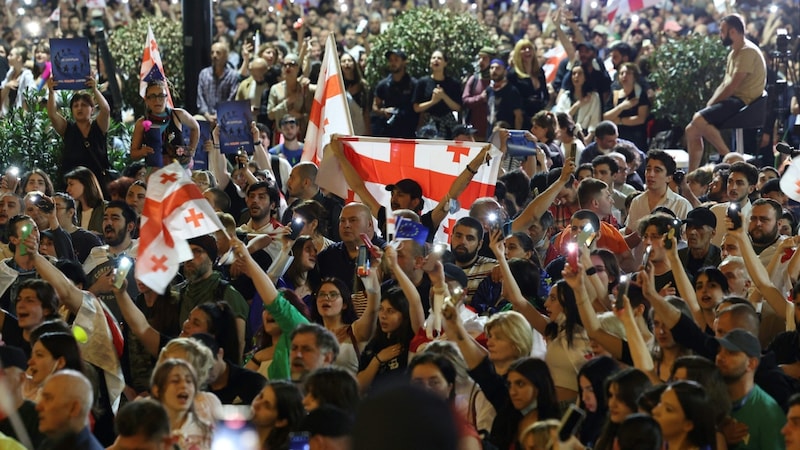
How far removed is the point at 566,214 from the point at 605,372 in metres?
4.41

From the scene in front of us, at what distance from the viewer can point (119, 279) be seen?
7680 mm

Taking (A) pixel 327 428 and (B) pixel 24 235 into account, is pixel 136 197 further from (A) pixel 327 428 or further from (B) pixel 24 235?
(A) pixel 327 428

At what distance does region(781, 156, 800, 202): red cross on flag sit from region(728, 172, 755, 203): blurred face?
0.70 m

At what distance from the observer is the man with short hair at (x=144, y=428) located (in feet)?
19.3

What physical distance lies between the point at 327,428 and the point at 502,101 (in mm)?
10462

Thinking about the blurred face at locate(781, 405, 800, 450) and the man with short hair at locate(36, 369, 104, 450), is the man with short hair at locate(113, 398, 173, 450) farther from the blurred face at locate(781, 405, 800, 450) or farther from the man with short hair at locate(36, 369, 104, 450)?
the blurred face at locate(781, 405, 800, 450)

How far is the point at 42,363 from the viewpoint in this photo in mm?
7195

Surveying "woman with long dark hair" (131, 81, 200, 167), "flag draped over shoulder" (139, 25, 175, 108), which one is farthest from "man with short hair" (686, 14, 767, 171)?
"flag draped over shoulder" (139, 25, 175, 108)

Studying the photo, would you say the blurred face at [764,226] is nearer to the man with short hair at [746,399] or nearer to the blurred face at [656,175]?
the blurred face at [656,175]

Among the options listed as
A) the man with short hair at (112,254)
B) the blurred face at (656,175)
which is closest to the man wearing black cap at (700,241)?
the blurred face at (656,175)

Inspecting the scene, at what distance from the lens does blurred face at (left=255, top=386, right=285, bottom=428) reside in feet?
21.5

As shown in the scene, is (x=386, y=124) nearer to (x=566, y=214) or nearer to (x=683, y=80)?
(x=683, y=80)

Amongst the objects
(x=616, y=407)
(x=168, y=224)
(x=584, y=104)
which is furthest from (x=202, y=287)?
(x=584, y=104)

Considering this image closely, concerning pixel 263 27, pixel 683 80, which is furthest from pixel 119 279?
pixel 263 27
